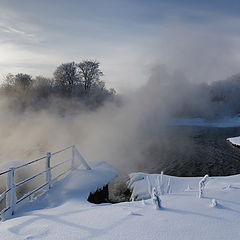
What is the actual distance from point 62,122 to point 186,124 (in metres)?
24.3

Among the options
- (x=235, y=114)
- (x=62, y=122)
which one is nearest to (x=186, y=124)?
(x=235, y=114)

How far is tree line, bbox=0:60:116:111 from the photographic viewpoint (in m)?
40.8

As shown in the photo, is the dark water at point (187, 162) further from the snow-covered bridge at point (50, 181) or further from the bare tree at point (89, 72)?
the bare tree at point (89, 72)

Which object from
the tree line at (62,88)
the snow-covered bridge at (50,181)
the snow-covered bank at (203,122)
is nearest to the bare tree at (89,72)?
the tree line at (62,88)

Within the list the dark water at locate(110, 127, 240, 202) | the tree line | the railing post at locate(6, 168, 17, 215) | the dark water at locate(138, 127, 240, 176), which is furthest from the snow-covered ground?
the tree line

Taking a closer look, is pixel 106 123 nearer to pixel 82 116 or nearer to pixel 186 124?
pixel 82 116

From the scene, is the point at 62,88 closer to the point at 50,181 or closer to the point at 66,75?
the point at 66,75

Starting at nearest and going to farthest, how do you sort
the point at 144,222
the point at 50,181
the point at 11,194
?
1. the point at 144,222
2. the point at 11,194
3. the point at 50,181

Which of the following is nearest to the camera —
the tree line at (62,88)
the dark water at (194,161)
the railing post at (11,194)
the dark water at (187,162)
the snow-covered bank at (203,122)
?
the railing post at (11,194)

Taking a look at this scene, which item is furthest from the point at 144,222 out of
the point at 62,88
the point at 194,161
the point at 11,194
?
the point at 62,88

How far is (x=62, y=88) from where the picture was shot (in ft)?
149

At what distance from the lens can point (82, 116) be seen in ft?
125

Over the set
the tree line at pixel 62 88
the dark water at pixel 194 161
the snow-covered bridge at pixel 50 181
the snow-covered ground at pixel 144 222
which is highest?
the tree line at pixel 62 88

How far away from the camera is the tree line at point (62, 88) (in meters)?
40.8
